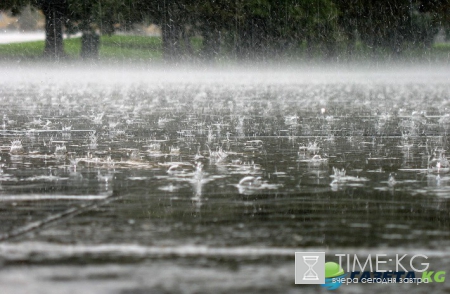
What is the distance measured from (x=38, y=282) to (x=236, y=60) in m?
49.7

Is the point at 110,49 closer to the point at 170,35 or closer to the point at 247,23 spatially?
the point at 170,35

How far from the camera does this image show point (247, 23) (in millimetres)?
52156

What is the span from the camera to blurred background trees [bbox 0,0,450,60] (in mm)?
49656

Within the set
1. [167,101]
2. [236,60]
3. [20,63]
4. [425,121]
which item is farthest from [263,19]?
[425,121]

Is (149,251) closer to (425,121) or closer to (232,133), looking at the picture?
(232,133)

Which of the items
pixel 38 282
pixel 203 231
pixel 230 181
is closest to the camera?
pixel 38 282

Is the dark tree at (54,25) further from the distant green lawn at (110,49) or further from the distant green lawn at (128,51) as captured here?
the distant green lawn at (110,49)

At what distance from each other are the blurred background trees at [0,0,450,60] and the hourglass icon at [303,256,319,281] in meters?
45.2

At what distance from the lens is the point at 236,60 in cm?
5312

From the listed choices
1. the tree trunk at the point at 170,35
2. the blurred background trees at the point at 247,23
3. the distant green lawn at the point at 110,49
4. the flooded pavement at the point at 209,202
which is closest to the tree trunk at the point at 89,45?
the blurred background trees at the point at 247,23

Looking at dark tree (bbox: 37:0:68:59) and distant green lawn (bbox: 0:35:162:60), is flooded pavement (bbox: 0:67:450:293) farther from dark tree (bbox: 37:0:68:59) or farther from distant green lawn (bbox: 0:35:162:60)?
distant green lawn (bbox: 0:35:162:60)

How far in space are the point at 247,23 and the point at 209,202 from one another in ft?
154

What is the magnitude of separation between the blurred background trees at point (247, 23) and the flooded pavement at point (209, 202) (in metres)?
37.8

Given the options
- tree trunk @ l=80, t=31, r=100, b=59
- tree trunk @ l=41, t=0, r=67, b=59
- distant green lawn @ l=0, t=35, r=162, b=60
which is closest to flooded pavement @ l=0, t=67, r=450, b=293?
tree trunk @ l=41, t=0, r=67, b=59
